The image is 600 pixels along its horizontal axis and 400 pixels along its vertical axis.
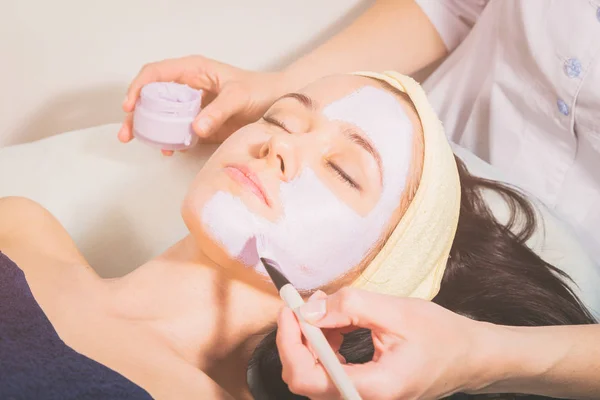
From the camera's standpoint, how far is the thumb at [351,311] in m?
0.62

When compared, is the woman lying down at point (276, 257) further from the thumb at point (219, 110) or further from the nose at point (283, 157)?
the thumb at point (219, 110)

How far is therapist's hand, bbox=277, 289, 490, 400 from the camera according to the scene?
0.61 meters

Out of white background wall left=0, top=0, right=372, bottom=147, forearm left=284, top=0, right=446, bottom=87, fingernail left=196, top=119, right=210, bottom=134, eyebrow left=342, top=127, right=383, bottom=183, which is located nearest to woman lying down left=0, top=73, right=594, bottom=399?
eyebrow left=342, top=127, right=383, bottom=183

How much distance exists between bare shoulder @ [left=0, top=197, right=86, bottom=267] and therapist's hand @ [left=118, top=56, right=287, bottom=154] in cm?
21

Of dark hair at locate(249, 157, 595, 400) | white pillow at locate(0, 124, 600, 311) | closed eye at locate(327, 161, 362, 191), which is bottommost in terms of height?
white pillow at locate(0, 124, 600, 311)

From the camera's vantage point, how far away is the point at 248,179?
0.84 m

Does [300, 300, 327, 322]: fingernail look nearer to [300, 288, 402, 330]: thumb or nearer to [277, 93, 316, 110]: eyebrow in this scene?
[300, 288, 402, 330]: thumb

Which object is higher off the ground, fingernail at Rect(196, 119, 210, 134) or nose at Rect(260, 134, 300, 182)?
nose at Rect(260, 134, 300, 182)

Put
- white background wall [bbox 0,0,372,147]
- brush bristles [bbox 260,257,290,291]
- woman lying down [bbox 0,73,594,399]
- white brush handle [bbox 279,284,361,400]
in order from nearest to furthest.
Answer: white brush handle [bbox 279,284,361,400] < brush bristles [bbox 260,257,290,291] < woman lying down [bbox 0,73,594,399] < white background wall [bbox 0,0,372,147]

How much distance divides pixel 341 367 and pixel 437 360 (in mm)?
122

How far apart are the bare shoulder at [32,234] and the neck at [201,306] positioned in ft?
0.39

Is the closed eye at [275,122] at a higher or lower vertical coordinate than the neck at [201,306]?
higher

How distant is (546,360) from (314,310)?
1.04 ft

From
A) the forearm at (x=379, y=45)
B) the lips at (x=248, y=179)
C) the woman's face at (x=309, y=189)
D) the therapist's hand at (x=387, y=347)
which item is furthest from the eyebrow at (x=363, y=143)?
the forearm at (x=379, y=45)
